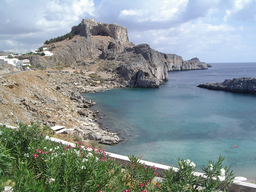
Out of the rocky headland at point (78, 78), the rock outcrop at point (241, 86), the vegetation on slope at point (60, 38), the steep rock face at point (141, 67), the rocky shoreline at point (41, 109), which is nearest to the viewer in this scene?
the rocky shoreline at point (41, 109)

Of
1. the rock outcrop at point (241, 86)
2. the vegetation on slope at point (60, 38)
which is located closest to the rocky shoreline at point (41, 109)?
the rock outcrop at point (241, 86)

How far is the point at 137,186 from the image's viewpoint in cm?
553

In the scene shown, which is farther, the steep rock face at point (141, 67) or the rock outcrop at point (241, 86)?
the steep rock face at point (141, 67)

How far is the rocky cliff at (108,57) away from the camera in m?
59.3

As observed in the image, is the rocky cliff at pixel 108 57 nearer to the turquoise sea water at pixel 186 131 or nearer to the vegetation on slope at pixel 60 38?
the vegetation on slope at pixel 60 38

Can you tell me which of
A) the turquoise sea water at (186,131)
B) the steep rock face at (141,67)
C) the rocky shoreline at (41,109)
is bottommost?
the turquoise sea water at (186,131)

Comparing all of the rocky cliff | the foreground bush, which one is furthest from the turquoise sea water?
the rocky cliff

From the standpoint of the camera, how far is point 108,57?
73375 mm

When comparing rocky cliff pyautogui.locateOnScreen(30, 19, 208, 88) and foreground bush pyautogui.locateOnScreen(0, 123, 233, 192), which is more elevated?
→ rocky cliff pyautogui.locateOnScreen(30, 19, 208, 88)

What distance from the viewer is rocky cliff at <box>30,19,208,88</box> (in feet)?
195

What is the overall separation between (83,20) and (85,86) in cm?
5031

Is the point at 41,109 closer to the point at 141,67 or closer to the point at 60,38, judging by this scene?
the point at 141,67

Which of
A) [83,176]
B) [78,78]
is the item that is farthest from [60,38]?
[83,176]

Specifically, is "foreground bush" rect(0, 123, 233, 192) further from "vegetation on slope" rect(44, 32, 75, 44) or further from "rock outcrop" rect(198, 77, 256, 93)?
"vegetation on slope" rect(44, 32, 75, 44)
